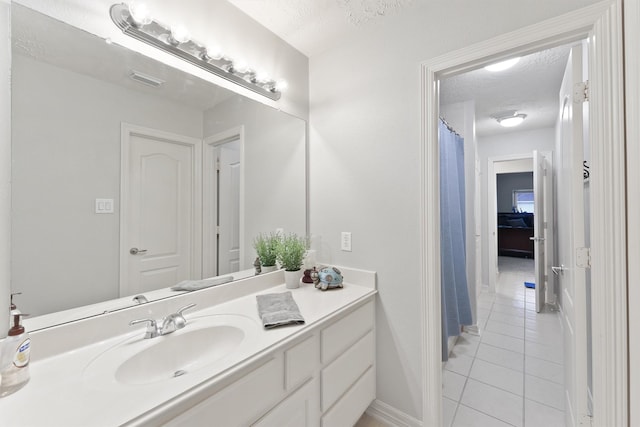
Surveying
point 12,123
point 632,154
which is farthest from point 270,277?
point 632,154

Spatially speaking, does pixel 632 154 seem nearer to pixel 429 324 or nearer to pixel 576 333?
pixel 576 333

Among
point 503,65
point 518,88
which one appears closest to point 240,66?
point 503,65

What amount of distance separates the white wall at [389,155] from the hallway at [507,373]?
59 centimetres

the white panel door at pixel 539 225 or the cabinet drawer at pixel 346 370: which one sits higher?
the white panel door at pixel 539 225

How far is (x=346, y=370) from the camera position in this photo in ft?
4.54

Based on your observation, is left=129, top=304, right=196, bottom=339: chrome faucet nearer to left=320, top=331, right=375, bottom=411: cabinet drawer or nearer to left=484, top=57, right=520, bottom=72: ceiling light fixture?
left=320, top=331, right=375, bottom=411: cabinet drawer

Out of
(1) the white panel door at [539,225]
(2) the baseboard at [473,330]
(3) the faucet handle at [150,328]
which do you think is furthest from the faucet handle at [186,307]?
(1) the white panel door at [539,225]

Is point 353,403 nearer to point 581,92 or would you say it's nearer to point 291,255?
point 291,255

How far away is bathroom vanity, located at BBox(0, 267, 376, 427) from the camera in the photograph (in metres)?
0.70

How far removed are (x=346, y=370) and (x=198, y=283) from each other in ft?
2.92

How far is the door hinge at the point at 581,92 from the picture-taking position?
117 cm

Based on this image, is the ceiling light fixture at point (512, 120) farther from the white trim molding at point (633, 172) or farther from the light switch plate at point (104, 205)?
the light switch plate at point (104, 205)

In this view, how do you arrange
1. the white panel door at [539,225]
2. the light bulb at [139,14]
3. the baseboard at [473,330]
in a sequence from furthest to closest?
the white panel door at [539,225]
the baseboard at [473,330]
the light bulb at [139,14]

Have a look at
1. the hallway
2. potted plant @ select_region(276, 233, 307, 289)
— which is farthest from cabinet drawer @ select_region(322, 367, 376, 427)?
potted plant @ select_region(276, 233, 307, 289)
